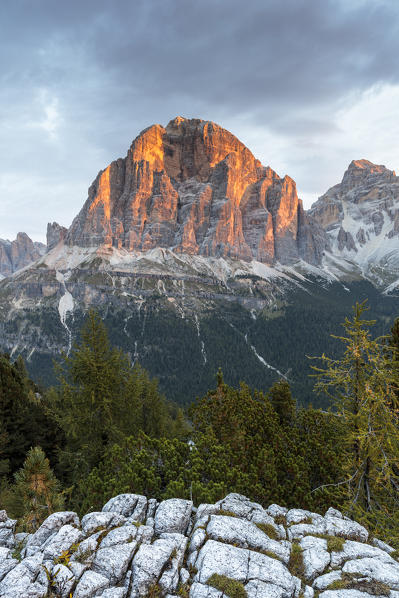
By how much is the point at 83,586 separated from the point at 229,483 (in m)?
7.67

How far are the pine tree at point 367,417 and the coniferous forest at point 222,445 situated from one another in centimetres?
6

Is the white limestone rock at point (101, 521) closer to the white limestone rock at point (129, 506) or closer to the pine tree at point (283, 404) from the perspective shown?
the white limestone rock at point (129, 506)

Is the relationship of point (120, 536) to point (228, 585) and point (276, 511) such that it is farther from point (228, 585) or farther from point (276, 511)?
point (276, 511)

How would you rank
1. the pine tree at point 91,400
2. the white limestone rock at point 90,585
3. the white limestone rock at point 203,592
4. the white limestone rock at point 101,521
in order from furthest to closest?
the pine tree at point 91,400, the white limestone rock at point 101,521, the white limestone rock at point 203,592, the white limestone rock at point 90,585

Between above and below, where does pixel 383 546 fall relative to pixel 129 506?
below

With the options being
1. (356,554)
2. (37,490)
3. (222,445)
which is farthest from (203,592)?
(222,445)

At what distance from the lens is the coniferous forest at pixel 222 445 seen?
12.2m

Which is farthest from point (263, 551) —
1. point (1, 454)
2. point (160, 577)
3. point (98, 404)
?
point (1, 454)

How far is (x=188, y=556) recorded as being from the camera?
885cm

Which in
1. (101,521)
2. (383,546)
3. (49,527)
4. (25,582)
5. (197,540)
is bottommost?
(383,546)

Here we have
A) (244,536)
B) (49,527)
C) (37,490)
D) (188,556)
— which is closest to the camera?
(188,556)

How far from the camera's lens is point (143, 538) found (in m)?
9.16

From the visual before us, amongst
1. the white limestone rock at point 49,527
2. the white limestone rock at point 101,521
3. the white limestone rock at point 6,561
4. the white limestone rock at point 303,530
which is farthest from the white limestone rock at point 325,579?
the white limestone rock at point 6,561

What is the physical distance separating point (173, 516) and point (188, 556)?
4.66 feet
